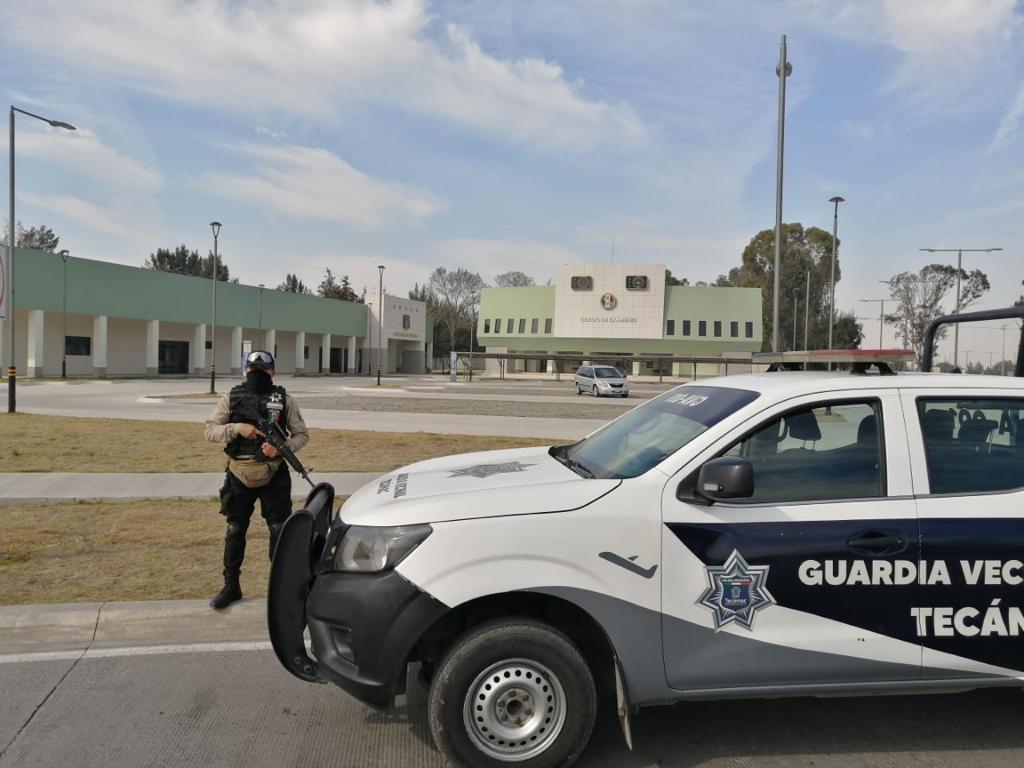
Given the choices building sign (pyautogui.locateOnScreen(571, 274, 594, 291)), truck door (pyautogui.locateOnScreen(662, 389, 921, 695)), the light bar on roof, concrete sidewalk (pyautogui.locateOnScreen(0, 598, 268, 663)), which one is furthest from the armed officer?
building sign (pyautogui.locateOnScreen(571, 274, 594, 291))

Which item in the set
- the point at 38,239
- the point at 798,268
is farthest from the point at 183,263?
the point at 798,268

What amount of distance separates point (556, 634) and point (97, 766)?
2.13 m

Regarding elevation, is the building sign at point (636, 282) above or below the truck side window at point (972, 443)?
above

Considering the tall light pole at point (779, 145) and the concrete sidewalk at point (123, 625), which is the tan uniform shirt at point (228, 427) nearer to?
the concrete sidewalk at point (123, 625)

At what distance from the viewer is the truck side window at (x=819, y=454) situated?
3.38m

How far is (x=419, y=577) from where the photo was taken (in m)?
3.08

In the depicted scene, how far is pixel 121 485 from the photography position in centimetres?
962

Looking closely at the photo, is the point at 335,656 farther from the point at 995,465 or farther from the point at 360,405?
the point at 360,405

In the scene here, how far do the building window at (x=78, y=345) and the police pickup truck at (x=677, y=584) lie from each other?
55053mm

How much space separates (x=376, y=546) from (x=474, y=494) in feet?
1.56

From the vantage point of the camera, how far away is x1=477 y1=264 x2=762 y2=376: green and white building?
73688 millimetres

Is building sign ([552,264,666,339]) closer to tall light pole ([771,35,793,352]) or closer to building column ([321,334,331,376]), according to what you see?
building column ([321,334,331,376])

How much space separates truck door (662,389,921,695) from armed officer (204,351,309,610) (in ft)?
10.1

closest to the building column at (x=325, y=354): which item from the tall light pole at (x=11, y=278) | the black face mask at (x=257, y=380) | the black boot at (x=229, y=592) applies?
the tall light pole at (x=11, y=278)
